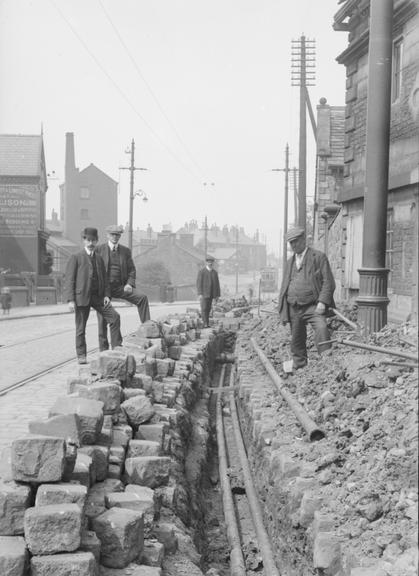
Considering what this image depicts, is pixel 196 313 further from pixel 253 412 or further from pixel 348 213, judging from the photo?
pixel 253 412

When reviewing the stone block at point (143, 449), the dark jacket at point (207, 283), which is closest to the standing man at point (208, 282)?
the dark jacket at point (207, 283)

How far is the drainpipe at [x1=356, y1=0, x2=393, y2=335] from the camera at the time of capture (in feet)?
24.8

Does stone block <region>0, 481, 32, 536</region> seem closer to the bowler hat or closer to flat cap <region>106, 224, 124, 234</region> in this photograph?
the bowler hat

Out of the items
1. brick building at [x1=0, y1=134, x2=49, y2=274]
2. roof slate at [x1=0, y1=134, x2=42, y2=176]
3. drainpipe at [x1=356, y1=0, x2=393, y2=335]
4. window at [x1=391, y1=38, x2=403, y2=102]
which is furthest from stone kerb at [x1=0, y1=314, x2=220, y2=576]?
roof slate at [x1=0, y1=134, x2=42, y2=176]

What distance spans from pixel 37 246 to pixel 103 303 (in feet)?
107

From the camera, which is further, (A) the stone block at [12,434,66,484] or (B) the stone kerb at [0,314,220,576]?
(A) the stone block at [12,434,66,484]

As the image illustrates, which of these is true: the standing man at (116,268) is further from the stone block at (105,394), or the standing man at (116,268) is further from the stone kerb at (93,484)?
the stone block at (105,394)

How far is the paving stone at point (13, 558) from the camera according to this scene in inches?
120

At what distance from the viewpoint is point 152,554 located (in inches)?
154

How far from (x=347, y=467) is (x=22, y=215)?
37.8 m

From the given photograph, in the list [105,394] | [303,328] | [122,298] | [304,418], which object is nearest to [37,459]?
[105,394]

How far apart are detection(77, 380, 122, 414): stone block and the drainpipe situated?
3.72 metres

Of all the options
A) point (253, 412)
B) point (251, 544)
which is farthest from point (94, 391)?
point (253, 412)

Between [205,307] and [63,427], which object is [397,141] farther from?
A: [63,427]
